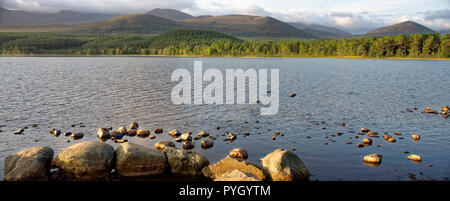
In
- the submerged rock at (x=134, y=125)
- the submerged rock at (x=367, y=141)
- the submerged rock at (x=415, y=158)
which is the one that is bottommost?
the submerged rock at (x=415, y=158)

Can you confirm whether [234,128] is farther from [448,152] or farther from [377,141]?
[448,152]

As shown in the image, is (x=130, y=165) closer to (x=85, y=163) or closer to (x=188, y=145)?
(x=85, y=163)

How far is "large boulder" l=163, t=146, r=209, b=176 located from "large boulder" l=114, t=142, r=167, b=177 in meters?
0.62

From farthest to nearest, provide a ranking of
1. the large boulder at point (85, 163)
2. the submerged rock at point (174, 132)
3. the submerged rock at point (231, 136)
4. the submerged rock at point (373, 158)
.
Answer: the submerged rock at point (174, 132), the submerged rock at point (231, 136), the submerged rock at point (373, 158), the large boulder at point (85, 163)

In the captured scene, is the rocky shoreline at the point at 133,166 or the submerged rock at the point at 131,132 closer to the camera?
the rocky shoreline at the point at 133,166

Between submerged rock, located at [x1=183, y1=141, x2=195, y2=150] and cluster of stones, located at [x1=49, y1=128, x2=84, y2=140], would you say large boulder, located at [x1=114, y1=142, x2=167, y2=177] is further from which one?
cluster of stones, located at [x1=49, y1=128, x2=84, y2=140]

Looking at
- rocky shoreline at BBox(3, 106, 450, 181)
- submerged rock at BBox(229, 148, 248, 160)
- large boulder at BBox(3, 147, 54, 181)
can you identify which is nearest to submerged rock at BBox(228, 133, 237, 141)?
submerged rock at BBox(229, 148, 248, 160)

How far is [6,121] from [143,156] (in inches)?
836

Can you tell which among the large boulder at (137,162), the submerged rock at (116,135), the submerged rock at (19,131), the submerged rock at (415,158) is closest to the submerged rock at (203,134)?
the submerged rock at (116,135)

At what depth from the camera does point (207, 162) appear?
1973cm

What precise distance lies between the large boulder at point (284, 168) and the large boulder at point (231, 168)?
1.99ft

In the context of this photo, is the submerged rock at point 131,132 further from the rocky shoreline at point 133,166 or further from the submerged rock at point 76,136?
the rocky shoreline at point 133,166

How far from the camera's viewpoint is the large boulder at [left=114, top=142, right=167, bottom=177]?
749 inches

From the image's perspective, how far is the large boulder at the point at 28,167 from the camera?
17.7 metres
